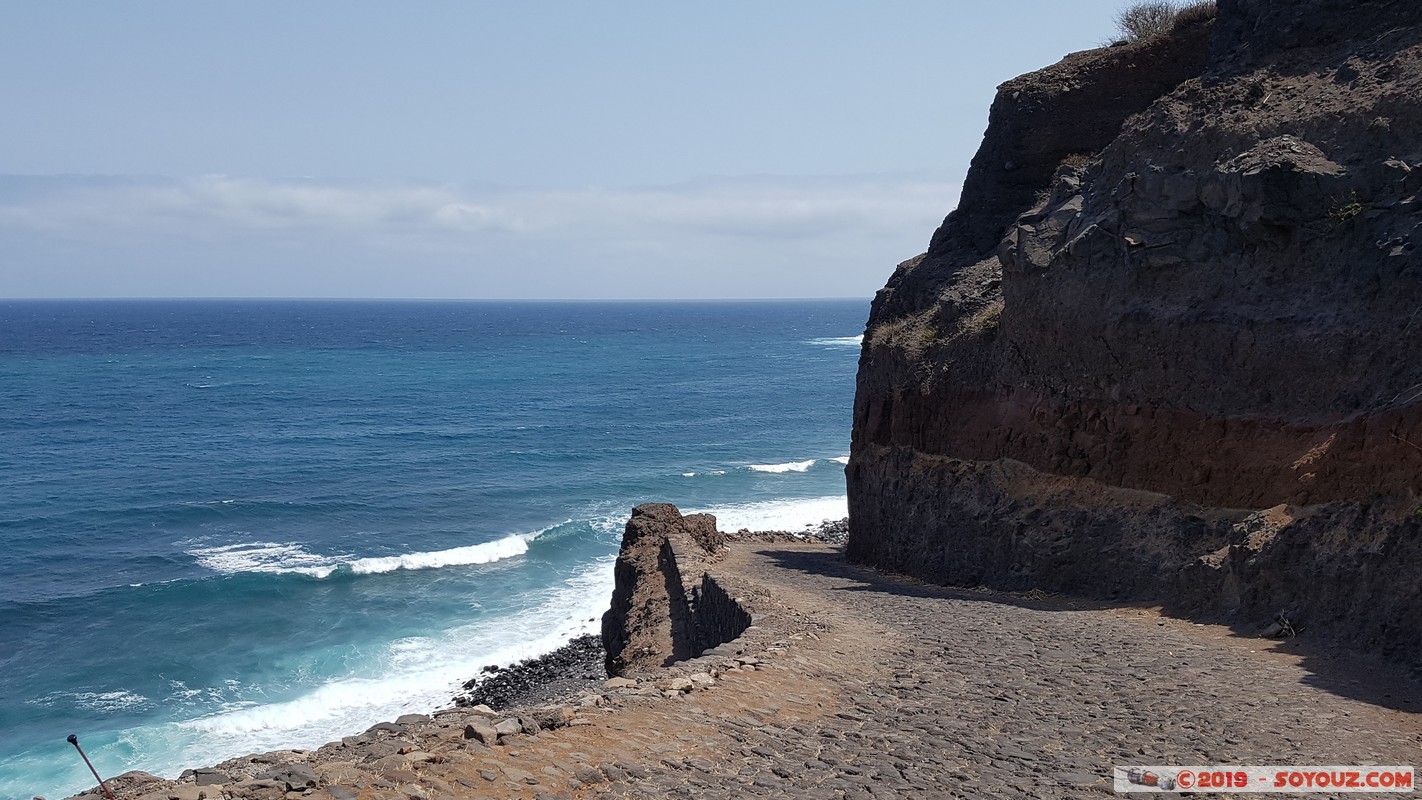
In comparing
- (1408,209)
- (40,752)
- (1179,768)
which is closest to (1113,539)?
(1408,209)

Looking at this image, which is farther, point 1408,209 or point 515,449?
point 515,449

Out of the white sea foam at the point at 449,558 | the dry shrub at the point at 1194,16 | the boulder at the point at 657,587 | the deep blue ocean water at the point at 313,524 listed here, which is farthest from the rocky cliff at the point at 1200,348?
the white sea foam at the point at 449,558

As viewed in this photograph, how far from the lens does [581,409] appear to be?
70938mm

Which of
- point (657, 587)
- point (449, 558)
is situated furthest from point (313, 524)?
point (657, 587)

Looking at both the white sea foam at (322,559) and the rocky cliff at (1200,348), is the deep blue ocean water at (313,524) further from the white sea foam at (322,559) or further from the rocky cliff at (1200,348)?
the rocky cliff at (1200,348)

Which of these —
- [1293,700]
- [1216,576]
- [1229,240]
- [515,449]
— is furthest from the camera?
[515,449]

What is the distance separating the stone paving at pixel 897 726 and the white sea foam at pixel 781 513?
1018 inches

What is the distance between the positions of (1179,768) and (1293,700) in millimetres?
2416

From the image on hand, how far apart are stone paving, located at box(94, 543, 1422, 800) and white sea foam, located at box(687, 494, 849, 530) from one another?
1018 inches

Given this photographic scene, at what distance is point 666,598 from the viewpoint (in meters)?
21.0

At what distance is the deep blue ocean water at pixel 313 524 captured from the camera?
24.1m

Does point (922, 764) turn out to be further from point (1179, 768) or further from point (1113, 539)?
point (1113, 539)

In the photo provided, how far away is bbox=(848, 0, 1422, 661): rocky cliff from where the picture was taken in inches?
493

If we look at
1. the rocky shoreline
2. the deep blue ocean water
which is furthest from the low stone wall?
the deep blue ocean water
